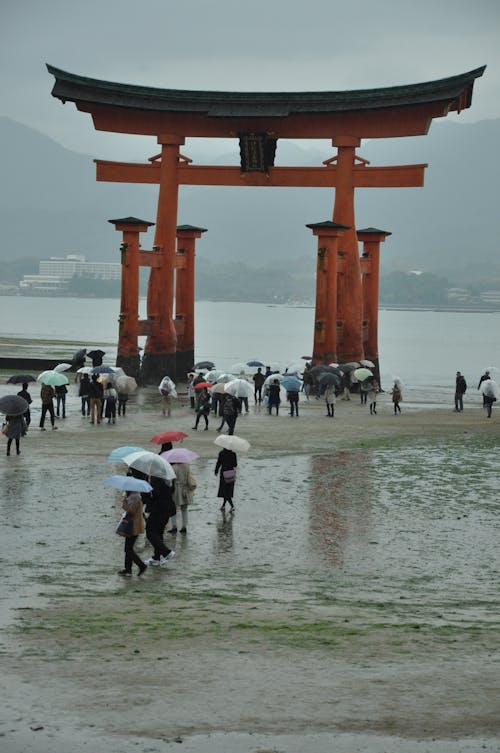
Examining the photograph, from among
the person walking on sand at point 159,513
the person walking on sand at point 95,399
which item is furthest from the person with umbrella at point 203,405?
the person walking on sand at point 159,513

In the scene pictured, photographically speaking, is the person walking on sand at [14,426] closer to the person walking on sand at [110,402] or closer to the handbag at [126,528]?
the person walking on sand at [110,402]

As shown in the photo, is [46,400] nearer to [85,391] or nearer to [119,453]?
[85,391]

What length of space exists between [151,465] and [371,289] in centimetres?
3195

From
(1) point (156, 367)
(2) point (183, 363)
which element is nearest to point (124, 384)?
(1) point (156, 367)

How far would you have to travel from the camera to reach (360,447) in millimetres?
24016

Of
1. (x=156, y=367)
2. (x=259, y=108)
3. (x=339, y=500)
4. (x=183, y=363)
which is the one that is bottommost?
(x=339, y=500)

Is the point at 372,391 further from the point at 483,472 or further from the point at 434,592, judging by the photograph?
the point at 434,592

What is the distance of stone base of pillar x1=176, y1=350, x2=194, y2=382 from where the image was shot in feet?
138

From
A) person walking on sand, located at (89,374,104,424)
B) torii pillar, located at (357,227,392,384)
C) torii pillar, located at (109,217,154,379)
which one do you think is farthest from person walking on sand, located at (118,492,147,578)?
torii pillar, located at (357,227,392,384)

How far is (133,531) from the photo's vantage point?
479 inches

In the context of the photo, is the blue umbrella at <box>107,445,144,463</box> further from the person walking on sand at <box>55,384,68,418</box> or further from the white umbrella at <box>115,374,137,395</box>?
the white umbrella at <box>115,374,137,395</box>

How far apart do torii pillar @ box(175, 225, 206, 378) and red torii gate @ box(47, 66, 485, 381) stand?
3.27 metres

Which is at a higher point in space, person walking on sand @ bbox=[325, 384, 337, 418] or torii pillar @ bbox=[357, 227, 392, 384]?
torii pillar @ bbox=[357, 227, 392, 384]

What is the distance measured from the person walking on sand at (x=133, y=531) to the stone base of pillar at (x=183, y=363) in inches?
1144
